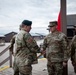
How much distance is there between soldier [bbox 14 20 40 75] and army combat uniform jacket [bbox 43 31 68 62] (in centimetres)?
58

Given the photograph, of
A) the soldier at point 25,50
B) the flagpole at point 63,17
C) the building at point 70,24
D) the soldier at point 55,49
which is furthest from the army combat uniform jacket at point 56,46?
the building at point 70,24

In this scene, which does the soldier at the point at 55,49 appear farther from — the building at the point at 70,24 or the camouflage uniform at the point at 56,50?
the building at the point at 70,24

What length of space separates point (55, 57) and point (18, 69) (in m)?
0.92

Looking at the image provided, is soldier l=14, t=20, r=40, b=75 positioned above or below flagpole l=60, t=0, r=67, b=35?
below

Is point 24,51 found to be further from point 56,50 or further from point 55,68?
point 55,68

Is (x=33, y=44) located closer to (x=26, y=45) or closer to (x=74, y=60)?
(x=26, y=45)

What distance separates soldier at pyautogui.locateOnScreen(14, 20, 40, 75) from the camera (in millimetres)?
3928

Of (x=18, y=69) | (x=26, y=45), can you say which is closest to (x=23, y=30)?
(x=26, y=45)

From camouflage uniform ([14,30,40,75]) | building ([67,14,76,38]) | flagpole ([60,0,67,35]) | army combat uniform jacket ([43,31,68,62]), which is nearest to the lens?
camouflage uniform ([14,30,40,75])

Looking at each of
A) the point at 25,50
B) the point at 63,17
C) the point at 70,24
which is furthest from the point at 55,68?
the point at 70,24

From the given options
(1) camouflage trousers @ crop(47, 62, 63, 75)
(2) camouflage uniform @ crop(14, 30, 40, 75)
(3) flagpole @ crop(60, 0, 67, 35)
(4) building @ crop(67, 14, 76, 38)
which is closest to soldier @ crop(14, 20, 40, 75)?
(2) camouflage uniform @ crop(14, 30, 40, 75)

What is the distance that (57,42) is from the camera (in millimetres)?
4434

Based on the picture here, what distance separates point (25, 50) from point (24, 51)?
3 centimetres

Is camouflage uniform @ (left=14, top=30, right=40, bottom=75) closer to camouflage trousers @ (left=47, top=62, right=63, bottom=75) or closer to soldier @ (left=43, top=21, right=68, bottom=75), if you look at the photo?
soldier @ (left=43, top=21, right=68, bottom=75)
